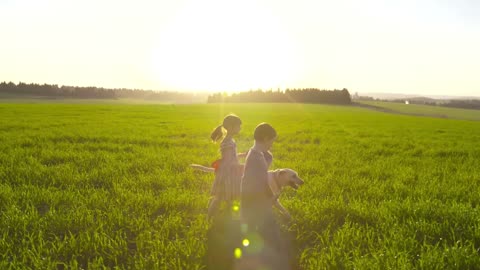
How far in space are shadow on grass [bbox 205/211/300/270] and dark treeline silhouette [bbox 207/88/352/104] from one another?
8722 centimetres

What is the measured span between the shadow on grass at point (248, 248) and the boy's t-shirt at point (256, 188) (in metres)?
0.19

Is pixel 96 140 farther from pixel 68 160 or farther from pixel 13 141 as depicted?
pixel 68 160

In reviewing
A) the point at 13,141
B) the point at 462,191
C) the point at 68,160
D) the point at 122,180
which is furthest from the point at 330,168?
the point at 13,141

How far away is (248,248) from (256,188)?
0.71 metres

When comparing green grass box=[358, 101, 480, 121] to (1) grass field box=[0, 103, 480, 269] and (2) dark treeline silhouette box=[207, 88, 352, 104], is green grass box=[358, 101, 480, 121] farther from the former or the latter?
(1) grass field box=[0, 103, 480, 269]

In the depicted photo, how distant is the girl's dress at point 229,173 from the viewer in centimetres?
459

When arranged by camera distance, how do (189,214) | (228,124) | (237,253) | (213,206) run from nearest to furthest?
(237,253) → (228,124) → (213,206) → (189,214)

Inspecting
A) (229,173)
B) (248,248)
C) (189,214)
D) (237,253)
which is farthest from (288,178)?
(189,214)

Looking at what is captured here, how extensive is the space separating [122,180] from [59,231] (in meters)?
2.29

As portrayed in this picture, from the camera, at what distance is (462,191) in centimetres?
609

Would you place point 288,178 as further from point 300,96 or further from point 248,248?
point 300,96

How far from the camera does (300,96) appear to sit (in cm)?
9231

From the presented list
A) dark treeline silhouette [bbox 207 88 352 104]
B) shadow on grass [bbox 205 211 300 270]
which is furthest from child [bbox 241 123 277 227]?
dark treeline silhouette [bbox 207 88 352 104]

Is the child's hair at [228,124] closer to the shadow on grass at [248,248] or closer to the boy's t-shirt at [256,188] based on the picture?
the boy's t-shirt at [256,188]
